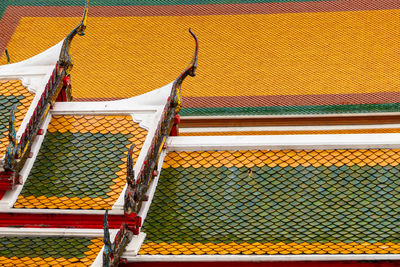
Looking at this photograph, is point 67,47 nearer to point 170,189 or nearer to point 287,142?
point 170,189

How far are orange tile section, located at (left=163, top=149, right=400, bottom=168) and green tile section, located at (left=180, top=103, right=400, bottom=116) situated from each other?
8227 mm

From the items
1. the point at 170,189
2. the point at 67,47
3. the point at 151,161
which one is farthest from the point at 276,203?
the point at 67,47

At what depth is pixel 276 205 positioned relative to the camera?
17219mm

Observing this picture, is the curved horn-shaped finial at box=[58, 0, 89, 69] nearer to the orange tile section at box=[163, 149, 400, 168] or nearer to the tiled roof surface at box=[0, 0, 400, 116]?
the orange tile section at box=[163, 149, 400, 168]

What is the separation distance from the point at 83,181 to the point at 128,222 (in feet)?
4.51

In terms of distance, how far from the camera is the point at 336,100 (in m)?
26.9

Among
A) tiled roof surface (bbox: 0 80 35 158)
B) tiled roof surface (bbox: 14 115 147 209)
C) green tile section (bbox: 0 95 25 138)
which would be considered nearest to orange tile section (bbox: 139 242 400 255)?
tiled roof surface (bbox: 14 115 147 209)

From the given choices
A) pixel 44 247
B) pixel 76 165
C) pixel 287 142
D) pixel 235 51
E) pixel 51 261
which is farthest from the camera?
pixel 235 51

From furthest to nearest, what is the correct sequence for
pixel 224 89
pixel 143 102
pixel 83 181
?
pixel 224 89 < pixel 143 102 < pixel 83 181

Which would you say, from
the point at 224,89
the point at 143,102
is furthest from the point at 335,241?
the point at 224,89

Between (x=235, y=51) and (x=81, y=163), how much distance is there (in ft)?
40.9

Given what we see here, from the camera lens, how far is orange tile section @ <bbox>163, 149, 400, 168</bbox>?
17.7 metres

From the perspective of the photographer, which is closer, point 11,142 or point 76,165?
point 11,142

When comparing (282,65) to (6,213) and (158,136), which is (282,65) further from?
(6,213)
